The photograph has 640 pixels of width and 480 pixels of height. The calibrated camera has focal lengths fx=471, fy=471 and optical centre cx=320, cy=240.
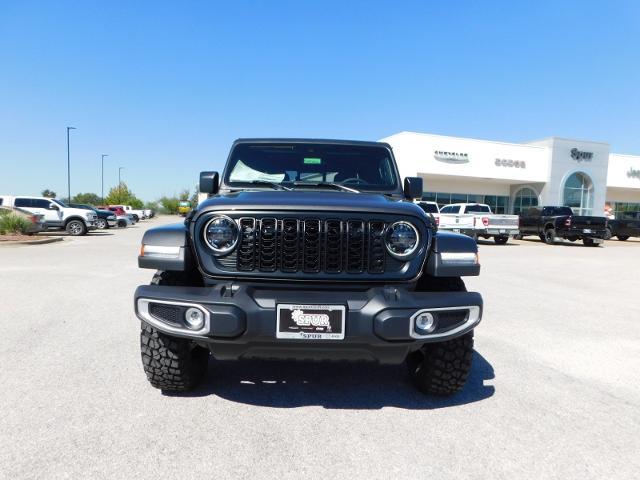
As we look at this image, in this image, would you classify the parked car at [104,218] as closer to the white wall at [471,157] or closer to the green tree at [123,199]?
the white wall at [471,157]

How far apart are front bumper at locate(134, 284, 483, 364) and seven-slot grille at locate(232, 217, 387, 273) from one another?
15 centimetres

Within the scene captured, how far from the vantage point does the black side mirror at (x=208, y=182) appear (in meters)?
4.03

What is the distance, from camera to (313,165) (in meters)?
4.24

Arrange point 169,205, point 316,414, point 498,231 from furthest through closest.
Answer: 1. point 169,205
2. point 498,231
3. point 316,414

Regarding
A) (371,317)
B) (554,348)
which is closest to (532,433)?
(371,317)

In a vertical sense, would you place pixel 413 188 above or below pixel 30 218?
above

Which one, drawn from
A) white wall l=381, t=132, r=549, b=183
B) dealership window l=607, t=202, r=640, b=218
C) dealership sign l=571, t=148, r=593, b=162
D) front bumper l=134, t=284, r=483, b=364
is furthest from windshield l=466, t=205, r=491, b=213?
dealership window l=607, t=202, r=640, b=218

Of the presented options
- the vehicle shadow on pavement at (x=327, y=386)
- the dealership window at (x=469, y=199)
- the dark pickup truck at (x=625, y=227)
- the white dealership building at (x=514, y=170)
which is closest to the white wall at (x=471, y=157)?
the white dealership building at (x=514, y=170)

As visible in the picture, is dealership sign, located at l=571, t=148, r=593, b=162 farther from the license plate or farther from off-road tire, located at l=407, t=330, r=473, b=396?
the license plate

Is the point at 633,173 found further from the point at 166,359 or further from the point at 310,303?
the point at 166,359

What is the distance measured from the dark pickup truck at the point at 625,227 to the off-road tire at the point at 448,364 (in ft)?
87.3

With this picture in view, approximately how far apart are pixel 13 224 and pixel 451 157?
28720 mm

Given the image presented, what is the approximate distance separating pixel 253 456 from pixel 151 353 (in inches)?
42.1

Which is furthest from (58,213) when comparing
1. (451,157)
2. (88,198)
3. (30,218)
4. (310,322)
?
(88,198)
